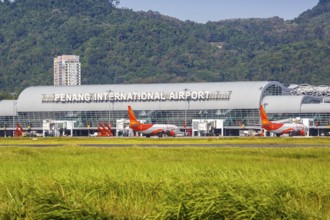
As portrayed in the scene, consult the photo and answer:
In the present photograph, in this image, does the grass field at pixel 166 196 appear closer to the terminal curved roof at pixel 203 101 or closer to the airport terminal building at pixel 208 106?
the airport terminal building at pixel 208 106

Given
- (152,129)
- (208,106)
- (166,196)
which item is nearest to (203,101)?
(208,106)

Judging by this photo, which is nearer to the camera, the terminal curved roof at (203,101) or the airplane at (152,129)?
the airplane at (152,129)

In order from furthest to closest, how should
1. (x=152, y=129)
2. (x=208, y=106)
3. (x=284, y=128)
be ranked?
1. (x=208, y=106)
2. (x=152, y=129)
3. (x=284, y=128)

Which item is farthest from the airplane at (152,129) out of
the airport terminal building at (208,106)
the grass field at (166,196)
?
the grass field at (166,196)

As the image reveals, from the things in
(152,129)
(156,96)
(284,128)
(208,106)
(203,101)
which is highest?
(156,96)

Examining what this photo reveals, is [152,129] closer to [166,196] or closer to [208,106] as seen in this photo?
[208,106]

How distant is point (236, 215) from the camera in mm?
22547

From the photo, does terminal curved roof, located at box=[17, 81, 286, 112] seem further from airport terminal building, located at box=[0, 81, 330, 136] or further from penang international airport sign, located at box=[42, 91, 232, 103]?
penang international airport sign, located at box=[42, 91, 232, 103]

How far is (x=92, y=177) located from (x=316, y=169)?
11.1 m

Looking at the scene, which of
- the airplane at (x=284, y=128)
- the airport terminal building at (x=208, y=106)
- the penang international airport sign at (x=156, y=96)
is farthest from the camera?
the penang international airport sign at (x=156, y=96)

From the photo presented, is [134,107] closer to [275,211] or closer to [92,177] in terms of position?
[92,177]

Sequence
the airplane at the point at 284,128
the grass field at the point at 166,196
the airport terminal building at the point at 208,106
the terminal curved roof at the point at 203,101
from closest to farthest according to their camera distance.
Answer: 1. the grass field at the point at 166,196
2. the airplane at the point at 284,128
3. the airport terminal building at the point at 208,106
4. the terminal curved roof at the point at 203,101

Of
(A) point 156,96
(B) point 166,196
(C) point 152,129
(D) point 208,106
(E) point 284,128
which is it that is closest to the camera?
(B) point 166,196

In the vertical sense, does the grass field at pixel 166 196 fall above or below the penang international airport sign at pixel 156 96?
below
